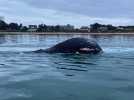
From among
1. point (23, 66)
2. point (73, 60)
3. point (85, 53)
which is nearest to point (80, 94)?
point (23, 66)

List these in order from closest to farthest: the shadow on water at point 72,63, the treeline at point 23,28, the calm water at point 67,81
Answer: the calm water at point 67,81 → the shadow on water at point 72,63 → the treeline at point 23,28

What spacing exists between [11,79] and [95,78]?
2644mm

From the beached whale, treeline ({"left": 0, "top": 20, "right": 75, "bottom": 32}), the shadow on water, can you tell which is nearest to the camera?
the shadow on water

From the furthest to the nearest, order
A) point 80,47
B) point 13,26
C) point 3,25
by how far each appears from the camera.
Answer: point 13,26
point 3,25
point 80,47

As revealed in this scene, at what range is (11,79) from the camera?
11.3m

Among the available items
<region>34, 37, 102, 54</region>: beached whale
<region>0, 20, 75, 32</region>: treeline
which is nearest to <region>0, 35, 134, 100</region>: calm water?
<region>34, 37, 102, 54</region>: beached whale

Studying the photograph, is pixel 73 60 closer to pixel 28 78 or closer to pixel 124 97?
pixel 28 78

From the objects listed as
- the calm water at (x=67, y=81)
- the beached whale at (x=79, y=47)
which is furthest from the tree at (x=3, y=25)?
the calm water at (x=67, y=81)

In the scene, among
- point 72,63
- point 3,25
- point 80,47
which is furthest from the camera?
point 3,25

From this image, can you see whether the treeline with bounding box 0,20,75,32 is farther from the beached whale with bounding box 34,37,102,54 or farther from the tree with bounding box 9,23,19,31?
the beached whale with bounding box 34,37,102,54

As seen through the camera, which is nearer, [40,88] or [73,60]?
[40,88]

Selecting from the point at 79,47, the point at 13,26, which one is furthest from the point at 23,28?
the point at 79,47

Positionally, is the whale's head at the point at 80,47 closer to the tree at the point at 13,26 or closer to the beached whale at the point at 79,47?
the beached whale at the point at 79,47

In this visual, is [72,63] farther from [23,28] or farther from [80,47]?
[23,28]
